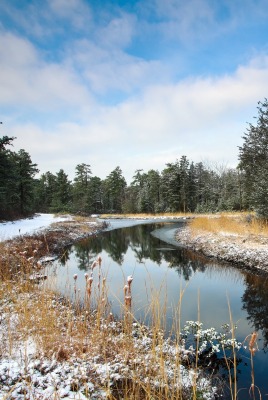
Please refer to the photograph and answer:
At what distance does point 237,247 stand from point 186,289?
515 cm

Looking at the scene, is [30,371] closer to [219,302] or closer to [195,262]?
[219,302]

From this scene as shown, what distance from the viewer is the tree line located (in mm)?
17656

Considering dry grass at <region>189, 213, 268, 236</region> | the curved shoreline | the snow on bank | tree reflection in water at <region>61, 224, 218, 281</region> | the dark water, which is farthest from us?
the snow on bank

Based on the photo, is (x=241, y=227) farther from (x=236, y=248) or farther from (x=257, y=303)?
(x=257, y=303)

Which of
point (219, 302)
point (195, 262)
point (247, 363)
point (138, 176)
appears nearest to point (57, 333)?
point (247, 363)

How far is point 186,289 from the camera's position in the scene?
8.55m

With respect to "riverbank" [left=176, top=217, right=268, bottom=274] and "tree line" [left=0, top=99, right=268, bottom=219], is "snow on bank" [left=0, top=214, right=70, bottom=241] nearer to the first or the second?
"tree line" [left=0, top=99, right=268, bottom=219]

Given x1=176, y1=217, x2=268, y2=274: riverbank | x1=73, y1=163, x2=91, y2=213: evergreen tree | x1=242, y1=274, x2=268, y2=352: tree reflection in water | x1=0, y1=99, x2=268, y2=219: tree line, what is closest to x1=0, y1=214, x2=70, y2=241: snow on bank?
x1=0, y1=99, x2=268, y2=219: tree line

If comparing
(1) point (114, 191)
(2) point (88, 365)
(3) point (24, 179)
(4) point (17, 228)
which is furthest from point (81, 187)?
(2) point (88, 365)

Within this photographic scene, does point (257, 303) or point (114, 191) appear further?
point (114, 191)

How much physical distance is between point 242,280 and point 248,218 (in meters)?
9.93

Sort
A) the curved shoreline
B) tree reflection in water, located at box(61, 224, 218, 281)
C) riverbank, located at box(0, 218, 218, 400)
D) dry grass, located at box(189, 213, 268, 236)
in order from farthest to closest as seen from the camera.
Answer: dry grass, located at box(189, 213, 268, 236), tree reflection in water, located at box(61, 224, 218, 281), the curved shoreline, riverbank, located at box(0, 218, 218, 400)

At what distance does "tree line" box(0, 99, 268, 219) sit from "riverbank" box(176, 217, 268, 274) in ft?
8.64

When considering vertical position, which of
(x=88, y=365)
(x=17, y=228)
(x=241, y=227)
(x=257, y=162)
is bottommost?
(x=88, y=365)
